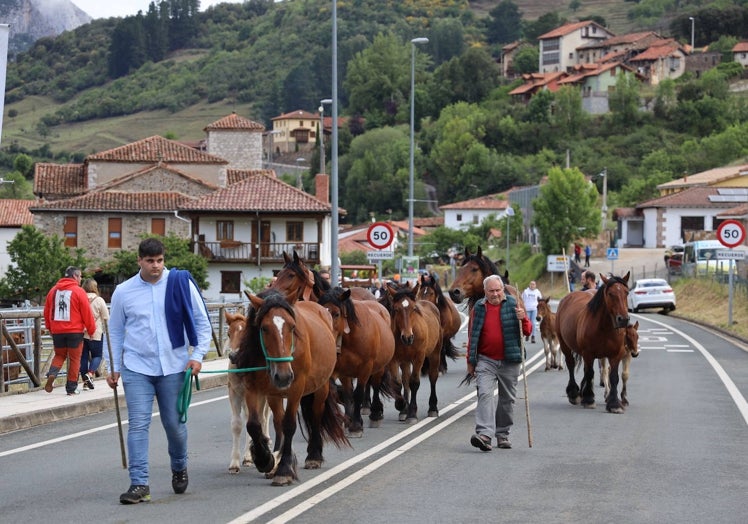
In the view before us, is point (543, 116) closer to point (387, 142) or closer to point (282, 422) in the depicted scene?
point (387, 142)

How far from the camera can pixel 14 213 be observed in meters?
99.2

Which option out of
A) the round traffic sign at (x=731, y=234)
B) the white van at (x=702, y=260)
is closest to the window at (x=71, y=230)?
the white van at (x=702, y=260)

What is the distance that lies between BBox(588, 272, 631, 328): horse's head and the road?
4.22 feet

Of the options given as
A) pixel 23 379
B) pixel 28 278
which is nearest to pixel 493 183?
pixel 28 278

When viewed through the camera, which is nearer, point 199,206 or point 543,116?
point 199,206

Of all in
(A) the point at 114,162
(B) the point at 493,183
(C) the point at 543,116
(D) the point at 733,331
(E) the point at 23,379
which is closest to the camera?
(E) the point at 23,379

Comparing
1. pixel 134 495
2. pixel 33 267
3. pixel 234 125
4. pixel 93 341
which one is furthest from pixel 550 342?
pixel 234 125

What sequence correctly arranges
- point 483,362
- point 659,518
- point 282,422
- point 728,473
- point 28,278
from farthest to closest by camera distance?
point 28,278, point 483,362, point 728,473, point 282,422, point 659,518

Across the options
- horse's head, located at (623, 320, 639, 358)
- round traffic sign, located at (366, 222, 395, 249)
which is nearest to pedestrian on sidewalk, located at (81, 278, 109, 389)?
horse's head, located at (623, 320, 639, 358)

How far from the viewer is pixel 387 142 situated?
584ft

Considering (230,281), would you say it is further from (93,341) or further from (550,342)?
(93,341)

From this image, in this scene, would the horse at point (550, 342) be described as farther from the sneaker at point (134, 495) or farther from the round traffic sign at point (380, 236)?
the sneaker at point (134, 495)

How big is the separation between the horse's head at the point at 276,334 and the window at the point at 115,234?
66604mm

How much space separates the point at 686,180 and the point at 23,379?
10672 cm
